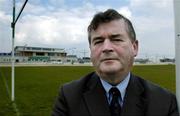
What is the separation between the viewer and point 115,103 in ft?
8.80

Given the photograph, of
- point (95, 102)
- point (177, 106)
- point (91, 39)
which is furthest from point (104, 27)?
point (177, 106)

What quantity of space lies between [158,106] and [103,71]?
490mm

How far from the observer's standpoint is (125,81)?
9.03 ft

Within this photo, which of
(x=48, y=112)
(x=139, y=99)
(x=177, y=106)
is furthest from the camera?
(x=48, y=112)

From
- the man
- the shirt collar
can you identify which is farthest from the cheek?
the shirt collar

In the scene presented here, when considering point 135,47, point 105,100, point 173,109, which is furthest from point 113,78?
point 173,109

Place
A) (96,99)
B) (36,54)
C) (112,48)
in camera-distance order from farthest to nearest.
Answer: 1. (36,54)
2. (96,99)
3. (112,48)

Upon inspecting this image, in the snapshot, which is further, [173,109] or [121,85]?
[121,85]

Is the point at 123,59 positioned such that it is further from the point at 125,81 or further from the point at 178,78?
the point at 178,78

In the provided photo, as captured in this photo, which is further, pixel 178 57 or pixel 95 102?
pixel 95 102

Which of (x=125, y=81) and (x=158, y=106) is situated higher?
(x=125, y=81)

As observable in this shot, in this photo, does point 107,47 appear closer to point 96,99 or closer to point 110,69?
point 110,69

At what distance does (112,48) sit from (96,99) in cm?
48

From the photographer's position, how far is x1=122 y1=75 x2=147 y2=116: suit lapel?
104 inches
